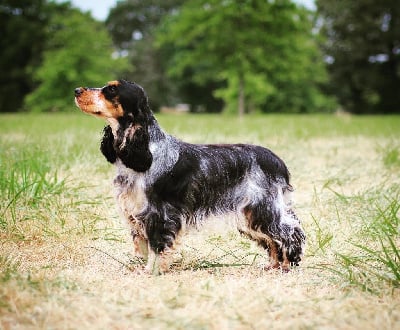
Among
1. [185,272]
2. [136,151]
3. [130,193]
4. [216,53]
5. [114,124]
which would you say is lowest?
[185,272]

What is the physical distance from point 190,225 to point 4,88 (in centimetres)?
3334

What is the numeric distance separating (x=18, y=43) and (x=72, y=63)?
956cm

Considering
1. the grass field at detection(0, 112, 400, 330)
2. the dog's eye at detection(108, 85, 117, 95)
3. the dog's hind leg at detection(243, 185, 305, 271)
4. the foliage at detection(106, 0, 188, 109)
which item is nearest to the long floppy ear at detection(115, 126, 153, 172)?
the dog's eye at detection(108, 85, 117, 95)

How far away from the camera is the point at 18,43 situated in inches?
1281

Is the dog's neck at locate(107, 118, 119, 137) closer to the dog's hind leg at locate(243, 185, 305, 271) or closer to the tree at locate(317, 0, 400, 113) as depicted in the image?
the dog's hind leg at locate(243, 185, 305, 271)

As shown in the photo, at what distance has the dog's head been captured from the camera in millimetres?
3117

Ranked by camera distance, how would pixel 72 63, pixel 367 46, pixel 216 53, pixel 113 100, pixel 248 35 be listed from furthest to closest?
pixel 367 46, pixel 72 63, pixel 216 53, pixel 248 35, pixel 113 100

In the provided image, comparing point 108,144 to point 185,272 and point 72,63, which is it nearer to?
point 185,272

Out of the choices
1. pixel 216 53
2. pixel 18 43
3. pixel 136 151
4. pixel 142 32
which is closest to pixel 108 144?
pixel 136 151

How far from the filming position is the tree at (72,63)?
25312mm

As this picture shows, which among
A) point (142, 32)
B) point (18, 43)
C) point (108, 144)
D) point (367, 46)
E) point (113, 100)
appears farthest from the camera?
point (142, 32)

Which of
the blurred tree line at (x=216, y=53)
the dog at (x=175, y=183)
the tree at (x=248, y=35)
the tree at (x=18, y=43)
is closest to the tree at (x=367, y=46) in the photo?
the blurred tree line at (x=216, y=53)

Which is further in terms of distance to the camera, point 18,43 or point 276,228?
point 18,43

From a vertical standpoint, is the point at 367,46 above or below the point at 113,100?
above
